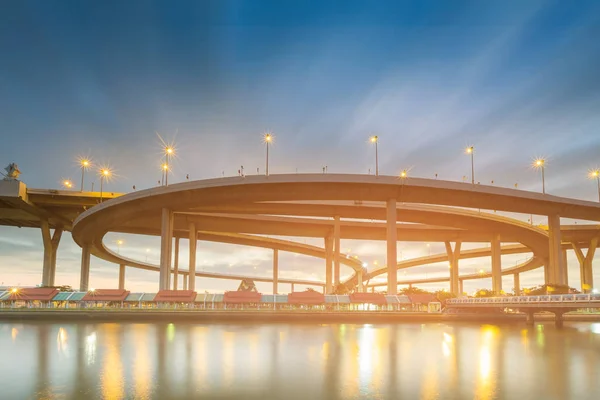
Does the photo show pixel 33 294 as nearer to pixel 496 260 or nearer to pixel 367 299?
pixel 367 299

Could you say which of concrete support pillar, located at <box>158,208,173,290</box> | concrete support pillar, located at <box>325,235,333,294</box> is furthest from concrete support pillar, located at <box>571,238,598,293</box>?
concrete support pillar, located at <box>158,208,173,290</box>

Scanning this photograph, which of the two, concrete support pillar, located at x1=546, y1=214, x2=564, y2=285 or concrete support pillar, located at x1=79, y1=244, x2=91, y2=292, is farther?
concrete support pillar, located at x1=79, y1=244, x2=91, y2=292

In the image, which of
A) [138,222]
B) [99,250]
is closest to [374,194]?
[138,222]

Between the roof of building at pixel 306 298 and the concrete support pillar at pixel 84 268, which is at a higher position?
the concrete support pillar at pixel 84 268

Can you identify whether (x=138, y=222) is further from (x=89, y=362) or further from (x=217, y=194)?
(x=89, y=362)

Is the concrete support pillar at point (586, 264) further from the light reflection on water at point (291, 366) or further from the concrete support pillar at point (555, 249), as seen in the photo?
the light reflection on water at point (291, 366)

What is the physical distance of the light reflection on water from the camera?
18.0 m

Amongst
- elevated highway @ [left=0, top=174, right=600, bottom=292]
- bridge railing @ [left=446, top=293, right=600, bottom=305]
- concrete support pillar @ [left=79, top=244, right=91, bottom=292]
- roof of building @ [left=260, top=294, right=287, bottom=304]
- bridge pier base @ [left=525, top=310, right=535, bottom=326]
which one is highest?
elevated highway @ [left=0, top=174, right=600, bottom=292]

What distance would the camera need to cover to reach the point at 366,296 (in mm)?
64688

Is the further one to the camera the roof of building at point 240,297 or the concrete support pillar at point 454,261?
the concrete support pillar at point 454,261

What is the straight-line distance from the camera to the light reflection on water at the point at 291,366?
59.1 ft

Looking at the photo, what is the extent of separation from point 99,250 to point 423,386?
120653mm

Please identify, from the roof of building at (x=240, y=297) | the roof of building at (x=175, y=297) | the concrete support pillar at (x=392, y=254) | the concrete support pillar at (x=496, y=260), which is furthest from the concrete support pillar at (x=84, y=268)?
the concrete support pillar at (x=496, y=260)

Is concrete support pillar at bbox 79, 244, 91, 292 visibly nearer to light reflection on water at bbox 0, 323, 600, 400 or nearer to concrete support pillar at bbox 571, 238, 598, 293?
light reflection on water at bbox 0, 323, 600, 400
